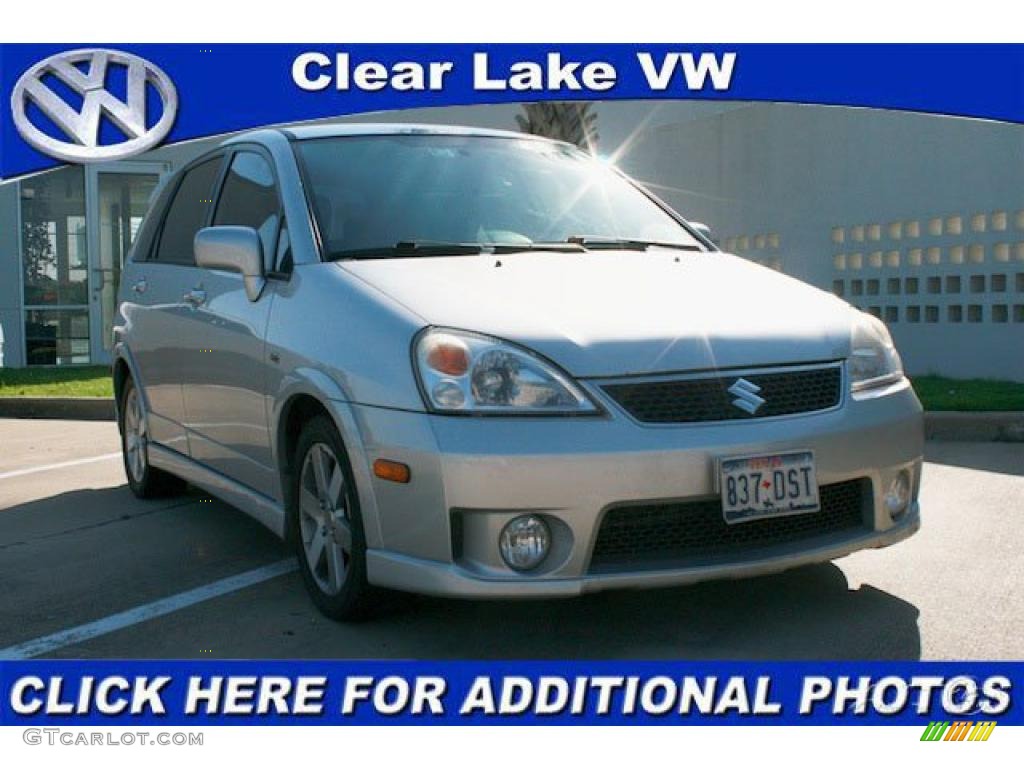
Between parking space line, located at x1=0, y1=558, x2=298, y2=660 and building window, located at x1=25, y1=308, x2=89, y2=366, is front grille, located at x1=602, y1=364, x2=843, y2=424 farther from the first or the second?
building window, located at x1=25, y1=308, x2=89, y2=366

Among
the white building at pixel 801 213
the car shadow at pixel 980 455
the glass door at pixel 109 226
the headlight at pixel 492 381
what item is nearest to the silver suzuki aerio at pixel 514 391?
the headlight at pixel 492 381

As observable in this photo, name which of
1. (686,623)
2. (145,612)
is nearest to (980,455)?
(686,623)

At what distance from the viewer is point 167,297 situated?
5.70m

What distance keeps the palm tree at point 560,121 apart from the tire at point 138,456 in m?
10.5

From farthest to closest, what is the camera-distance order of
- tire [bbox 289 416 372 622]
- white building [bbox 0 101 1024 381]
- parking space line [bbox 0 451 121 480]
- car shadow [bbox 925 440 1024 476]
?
white building [bbox 0 101 1024 381]
parking space line [bbox 0 451 121 480]
car shadow [bbox 925 440 1024 476]
tire [bbox 289 416 372 622]

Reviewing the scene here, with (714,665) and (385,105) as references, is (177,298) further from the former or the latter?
(385,105)

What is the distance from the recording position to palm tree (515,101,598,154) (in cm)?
1653

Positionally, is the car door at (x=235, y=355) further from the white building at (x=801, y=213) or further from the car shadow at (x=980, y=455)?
the white building at (x=801, y=213)

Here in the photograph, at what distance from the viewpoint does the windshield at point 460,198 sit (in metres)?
4.61

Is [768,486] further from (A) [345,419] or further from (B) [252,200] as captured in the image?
(B) [252,200]

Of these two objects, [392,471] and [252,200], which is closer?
[392,471]

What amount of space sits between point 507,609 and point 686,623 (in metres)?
0.58

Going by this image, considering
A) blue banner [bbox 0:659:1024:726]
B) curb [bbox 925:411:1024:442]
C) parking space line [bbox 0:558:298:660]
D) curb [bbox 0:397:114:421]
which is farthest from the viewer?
curb [bbox 0:397:114:421]

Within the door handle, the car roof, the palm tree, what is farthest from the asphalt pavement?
the palm tree
